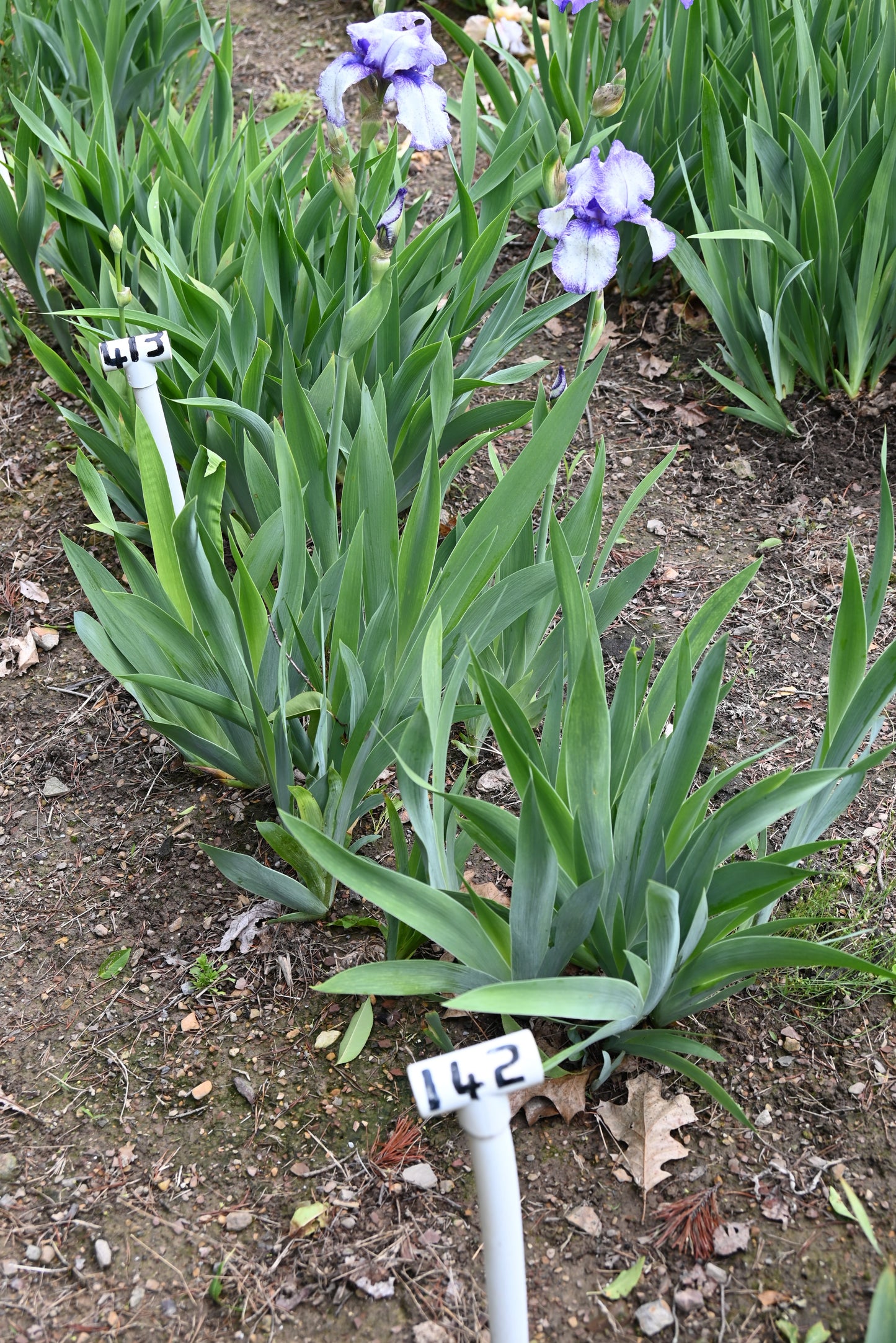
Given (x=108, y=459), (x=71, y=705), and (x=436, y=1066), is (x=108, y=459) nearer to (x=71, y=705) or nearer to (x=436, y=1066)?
(x=71, y=705)

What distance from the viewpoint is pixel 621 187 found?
1.38 m

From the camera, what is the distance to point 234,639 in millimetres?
1460

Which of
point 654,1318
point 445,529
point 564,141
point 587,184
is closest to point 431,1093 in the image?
point 654,1318

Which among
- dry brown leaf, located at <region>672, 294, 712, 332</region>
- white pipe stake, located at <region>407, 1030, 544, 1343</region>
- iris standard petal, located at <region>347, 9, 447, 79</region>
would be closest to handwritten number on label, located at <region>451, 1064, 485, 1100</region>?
white pipe stake, located at <region>407, 1030, 544, 1343</region>

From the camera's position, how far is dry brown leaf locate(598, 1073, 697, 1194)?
1212 millimetres

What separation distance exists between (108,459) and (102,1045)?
1.01m

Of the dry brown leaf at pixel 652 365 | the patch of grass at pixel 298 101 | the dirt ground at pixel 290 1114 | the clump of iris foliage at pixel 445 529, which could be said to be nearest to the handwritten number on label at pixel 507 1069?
the clump of iris foliage at pixel 445 529

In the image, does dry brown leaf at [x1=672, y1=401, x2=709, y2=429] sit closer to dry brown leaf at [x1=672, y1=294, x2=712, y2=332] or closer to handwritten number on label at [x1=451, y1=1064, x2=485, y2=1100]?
dry brown leaf at [x1=672, y1=294, x2=712, y2=332]

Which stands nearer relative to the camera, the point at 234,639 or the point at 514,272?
the point at 234,639

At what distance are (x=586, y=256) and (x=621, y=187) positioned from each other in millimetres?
96

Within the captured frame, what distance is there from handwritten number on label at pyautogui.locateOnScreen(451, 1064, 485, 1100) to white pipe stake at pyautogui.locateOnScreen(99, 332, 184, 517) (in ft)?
3.43

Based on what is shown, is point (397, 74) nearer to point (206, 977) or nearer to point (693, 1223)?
point (206, 977)

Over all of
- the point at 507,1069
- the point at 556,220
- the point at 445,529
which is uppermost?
the point at 556,220

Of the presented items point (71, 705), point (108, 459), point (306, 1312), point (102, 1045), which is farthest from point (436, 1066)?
point (108, 459)
